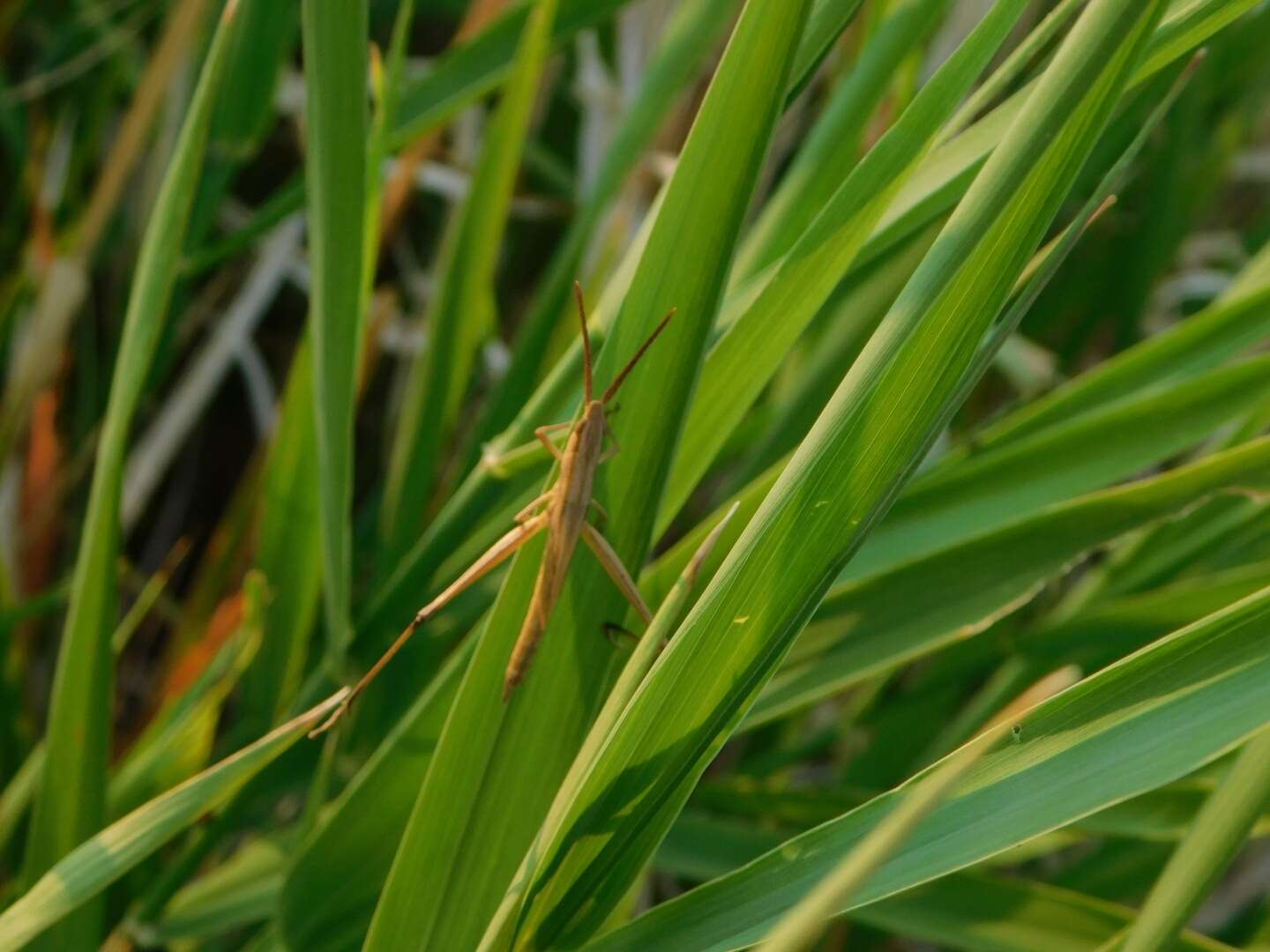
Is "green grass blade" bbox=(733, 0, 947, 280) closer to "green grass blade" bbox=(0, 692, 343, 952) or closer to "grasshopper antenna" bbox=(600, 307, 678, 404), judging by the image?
"grasshopper antenna" bbox=(600, 307, 678, 404)

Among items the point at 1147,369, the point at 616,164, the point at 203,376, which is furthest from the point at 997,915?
the point at 203,376

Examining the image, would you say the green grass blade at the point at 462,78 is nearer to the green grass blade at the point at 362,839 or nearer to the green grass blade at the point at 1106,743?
the green grass blade at the point at 362,839

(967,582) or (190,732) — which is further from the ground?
(967,582)

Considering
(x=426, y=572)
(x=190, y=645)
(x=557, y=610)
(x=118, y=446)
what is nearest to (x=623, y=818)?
(x=557, y=610)

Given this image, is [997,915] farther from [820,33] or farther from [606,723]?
[820,33]

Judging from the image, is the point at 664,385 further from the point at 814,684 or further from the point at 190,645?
the point at 190,645

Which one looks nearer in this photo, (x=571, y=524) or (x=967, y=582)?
(x=571, y=524)
